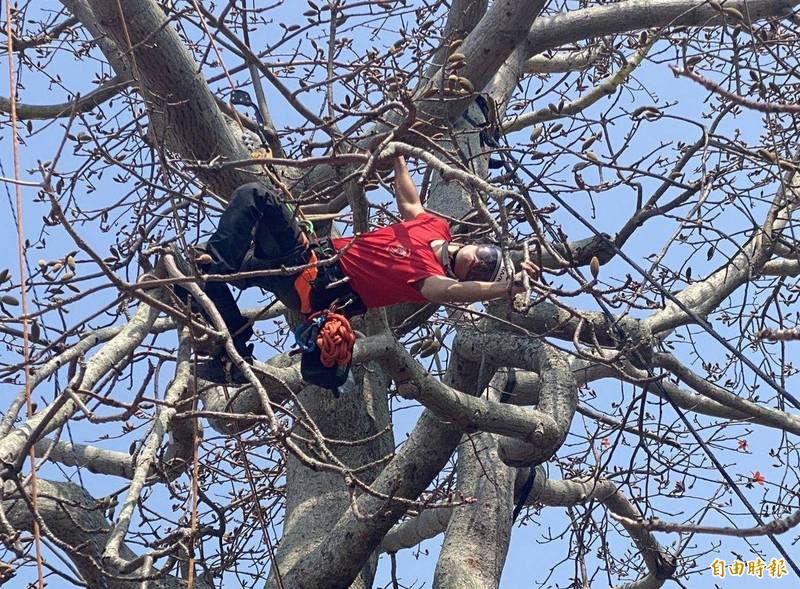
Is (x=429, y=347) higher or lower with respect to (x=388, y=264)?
higher

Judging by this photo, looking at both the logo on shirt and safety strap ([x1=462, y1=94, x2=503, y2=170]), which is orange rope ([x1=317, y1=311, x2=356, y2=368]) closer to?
the logo on shirt

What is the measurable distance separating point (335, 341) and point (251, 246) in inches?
19.4

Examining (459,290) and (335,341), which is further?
(459,290)

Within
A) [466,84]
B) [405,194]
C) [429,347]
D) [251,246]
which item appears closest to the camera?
[466,84]

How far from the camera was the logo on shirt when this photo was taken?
421cm

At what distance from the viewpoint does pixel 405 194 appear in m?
4.47

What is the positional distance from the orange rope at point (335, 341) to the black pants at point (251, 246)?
302 mm

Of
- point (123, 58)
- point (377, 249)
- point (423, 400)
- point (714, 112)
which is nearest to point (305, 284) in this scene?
point (377, 249)

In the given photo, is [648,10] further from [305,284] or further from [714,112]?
[305,284]

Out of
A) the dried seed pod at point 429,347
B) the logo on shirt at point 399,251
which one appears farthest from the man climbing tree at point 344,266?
the dried seed pod at point 429,347

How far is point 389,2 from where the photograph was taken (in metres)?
4.90

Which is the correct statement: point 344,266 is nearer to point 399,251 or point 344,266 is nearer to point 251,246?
point 399,251

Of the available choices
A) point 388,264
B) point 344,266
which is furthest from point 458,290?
point 344,266

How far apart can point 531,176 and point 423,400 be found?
3.19 feet
